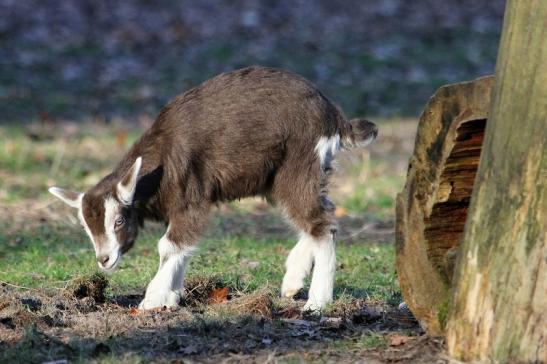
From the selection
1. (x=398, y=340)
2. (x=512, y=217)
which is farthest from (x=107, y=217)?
(x=512, y=217)

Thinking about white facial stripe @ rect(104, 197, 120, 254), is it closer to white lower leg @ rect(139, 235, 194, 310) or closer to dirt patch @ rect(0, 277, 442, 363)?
white lower leg @ rect(139, 235, 194, 310)

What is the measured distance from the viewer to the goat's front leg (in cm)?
740

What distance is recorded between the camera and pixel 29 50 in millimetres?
19594

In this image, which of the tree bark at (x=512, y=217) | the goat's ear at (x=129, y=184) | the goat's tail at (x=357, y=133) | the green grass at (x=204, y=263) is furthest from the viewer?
the green grass at (x=204, y=263)

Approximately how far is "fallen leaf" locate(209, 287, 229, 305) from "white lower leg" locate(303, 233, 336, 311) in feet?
1.96

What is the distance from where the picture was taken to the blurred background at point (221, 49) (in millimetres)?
17844

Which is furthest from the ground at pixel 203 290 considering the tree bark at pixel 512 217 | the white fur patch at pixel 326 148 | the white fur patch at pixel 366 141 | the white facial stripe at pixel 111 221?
the white fur patch at pixel 366 141

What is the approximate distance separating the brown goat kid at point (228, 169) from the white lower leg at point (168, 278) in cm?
1

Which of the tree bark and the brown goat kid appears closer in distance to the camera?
the tree bark

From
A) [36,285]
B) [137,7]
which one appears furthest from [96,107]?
[36,285]

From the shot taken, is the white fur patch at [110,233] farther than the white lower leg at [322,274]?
Yes

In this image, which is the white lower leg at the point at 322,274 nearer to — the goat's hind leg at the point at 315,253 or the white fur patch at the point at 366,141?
the goat's hind leg at the point at 315,253

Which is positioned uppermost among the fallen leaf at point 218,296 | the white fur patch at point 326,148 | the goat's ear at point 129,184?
the white fur patch at point 326,148

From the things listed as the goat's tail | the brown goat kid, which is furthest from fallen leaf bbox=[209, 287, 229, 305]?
the goat's tail
